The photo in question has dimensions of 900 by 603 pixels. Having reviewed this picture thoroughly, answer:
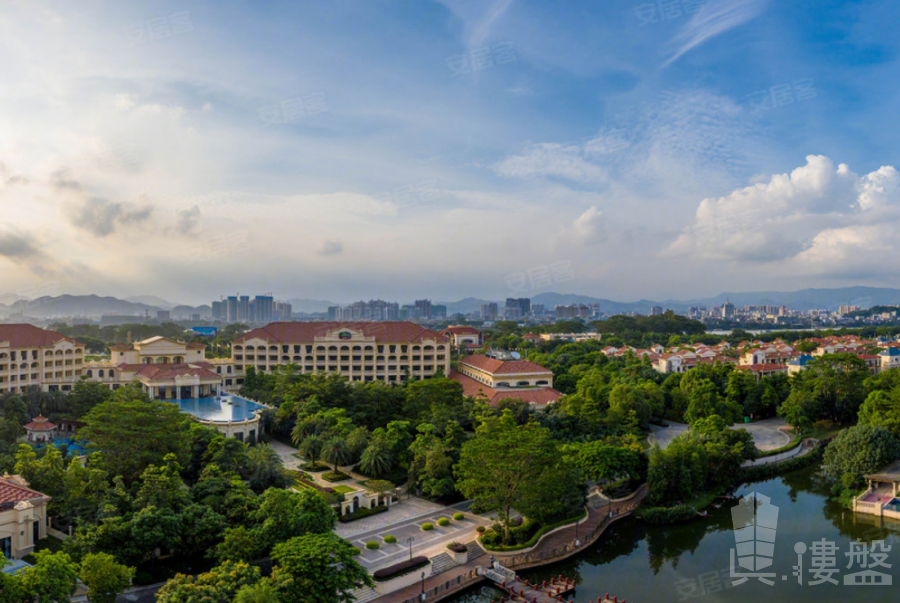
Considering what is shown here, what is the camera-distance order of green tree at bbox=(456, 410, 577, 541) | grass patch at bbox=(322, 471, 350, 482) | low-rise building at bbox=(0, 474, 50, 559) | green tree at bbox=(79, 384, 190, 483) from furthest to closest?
1. grass patch at bbox=(322, 471, 350, 482)
2. green tree at bbox=(79, 384, 190, 483)
3. green tree at bbox=(456, 410, 577, 541)
4. low-rise building at bbox=(0, 474, 50, 559)

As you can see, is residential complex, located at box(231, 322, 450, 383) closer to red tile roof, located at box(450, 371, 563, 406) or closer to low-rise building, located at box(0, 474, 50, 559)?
red tile roof, located at box(450, 371, 563, 406)

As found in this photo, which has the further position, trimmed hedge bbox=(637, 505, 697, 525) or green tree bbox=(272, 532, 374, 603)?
trimmed hedge bbox=(637, 505, 697, 525)

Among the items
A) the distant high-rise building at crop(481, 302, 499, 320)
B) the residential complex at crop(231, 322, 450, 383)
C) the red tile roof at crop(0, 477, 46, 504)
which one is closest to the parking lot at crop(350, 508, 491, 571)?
the red tile roof at crop(0, 477, 46, 504)

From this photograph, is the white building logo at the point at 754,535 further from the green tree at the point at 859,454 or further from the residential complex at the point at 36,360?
the residential complex at the point at 36,360

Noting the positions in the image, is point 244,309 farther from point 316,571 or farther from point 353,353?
point 316,571

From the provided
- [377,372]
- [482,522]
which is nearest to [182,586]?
[482,522]

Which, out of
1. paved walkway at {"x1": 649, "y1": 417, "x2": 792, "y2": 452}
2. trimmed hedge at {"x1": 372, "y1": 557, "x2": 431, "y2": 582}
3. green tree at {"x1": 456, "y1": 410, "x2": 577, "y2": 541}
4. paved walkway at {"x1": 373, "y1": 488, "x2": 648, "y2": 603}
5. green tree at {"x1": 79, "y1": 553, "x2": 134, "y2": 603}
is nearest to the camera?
green tree at {"x1": 79, "y1": 553, "x2": 134, "y2": 603}

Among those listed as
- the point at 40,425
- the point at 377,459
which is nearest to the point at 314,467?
the point at 377,459

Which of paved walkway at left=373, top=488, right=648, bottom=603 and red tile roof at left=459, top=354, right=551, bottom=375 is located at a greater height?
red tile roof at left=459, top=354, right=551, bottom=375
